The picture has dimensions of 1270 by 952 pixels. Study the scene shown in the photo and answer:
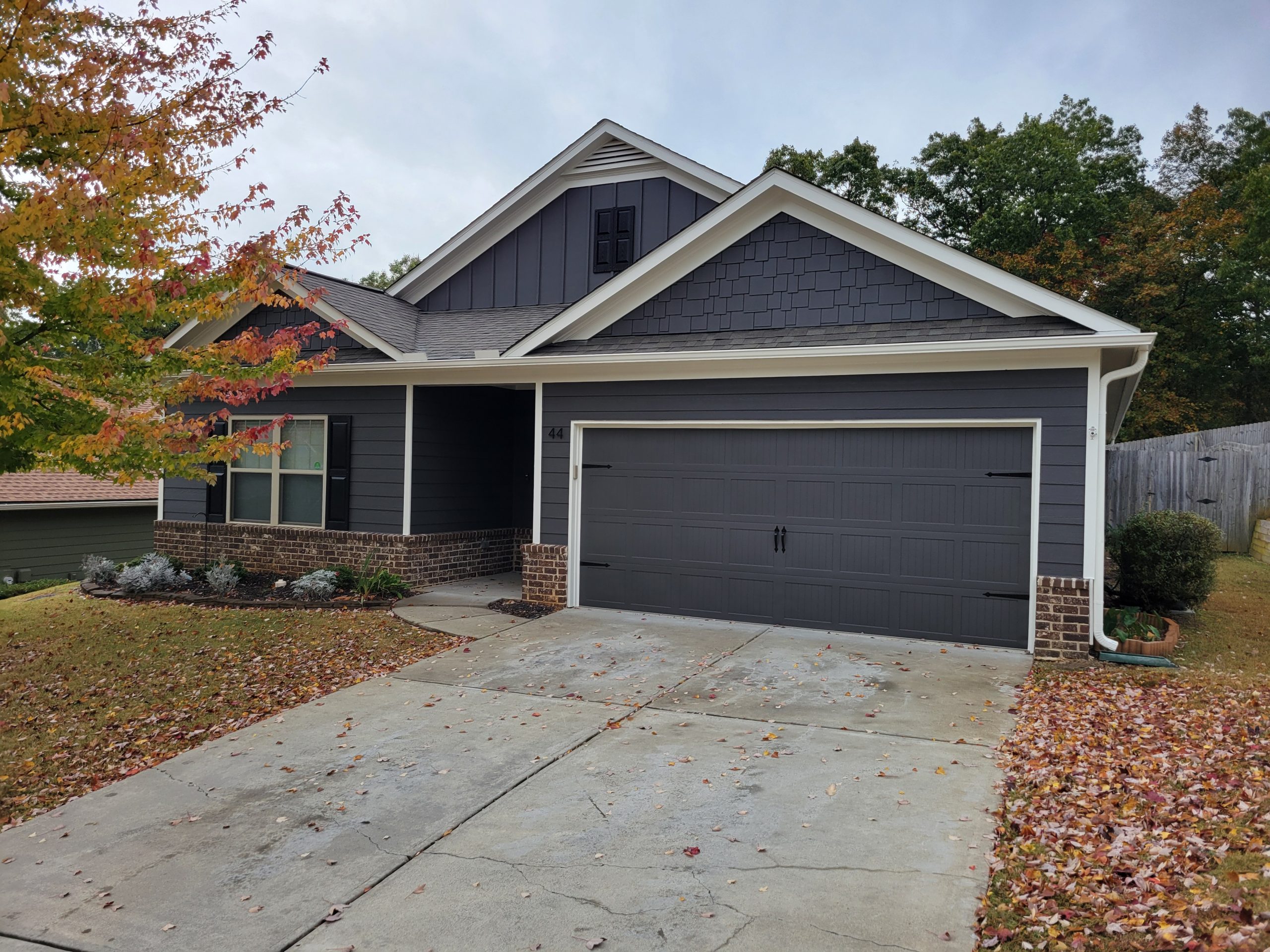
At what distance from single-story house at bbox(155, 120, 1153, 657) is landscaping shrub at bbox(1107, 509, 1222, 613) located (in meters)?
1.60

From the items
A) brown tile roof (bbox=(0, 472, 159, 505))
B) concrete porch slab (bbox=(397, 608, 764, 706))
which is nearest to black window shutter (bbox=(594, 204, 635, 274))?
concrete porch slab (bbox=(397, 608, 764, 706))

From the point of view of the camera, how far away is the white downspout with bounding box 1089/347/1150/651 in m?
8.01

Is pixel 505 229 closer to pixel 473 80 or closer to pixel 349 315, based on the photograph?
pixel 349 315

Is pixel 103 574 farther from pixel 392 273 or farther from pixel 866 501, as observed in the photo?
pixel 392 273

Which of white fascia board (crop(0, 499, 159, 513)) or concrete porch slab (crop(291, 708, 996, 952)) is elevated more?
white fascia board (crop(0, 499, 159, 513))

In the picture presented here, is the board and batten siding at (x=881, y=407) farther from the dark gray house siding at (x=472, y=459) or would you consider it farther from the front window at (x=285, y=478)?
the front window at (x=285, y=478)

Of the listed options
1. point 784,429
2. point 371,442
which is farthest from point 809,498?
point 371,442

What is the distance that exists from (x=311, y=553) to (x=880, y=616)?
768 centimetres

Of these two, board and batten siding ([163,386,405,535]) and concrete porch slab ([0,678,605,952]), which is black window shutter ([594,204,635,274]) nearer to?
board and batten siding ([163,386,405,535])

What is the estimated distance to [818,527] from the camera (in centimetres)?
929

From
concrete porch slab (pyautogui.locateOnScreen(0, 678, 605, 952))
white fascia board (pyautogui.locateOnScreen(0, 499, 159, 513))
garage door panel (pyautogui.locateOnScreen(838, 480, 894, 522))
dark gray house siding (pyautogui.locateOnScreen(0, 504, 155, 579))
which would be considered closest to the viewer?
concrete porch slab (pyautogui.locateOnScreen(0, 678, 605, 952))

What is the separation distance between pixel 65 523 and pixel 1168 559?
21.9 meters

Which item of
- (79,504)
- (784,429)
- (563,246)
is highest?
(563,246)

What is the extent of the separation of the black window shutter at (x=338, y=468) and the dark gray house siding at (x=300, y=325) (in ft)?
2.99
